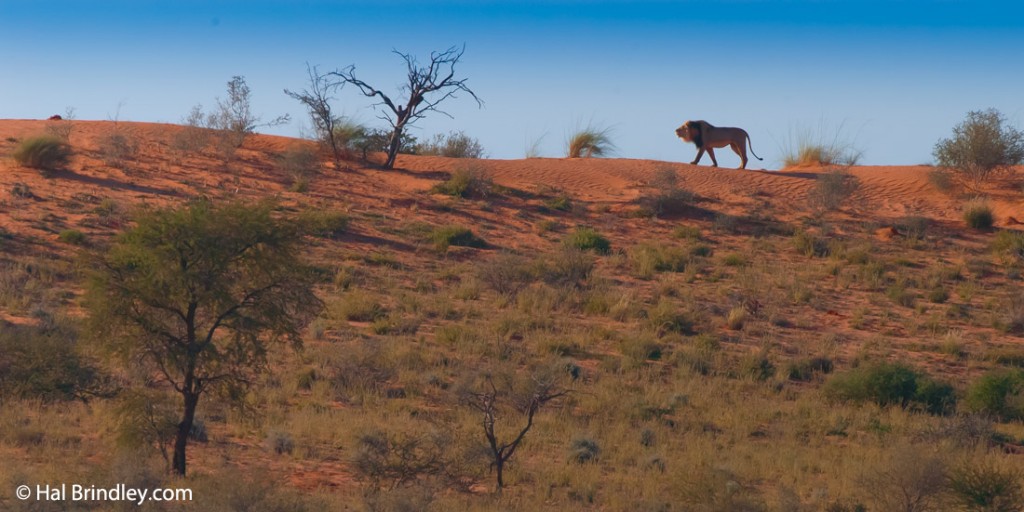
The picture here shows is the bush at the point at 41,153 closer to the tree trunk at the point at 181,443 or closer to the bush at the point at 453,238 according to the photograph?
the bush at the point at 453,238

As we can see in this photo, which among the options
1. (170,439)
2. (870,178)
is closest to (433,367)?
(170,439)

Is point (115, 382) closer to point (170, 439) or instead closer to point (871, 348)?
point (170, 439)

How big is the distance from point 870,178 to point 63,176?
77.7 ft

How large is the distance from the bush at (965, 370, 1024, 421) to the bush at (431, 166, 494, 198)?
16.2 meters

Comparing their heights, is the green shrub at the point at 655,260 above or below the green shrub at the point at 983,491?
above

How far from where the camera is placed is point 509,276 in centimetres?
2158

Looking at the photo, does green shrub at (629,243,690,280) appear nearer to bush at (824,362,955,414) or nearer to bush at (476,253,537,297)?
bush at (476,253,537,297)

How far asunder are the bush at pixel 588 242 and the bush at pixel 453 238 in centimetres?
210

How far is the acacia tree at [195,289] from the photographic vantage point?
10.7 meters

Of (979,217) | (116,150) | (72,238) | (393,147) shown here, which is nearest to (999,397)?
(979,217)

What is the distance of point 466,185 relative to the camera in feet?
95.8

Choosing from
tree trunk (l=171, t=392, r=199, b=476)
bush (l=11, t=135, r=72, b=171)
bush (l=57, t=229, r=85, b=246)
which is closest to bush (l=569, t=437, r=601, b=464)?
tree trunk (l=171, t=392, r=199, b=476)

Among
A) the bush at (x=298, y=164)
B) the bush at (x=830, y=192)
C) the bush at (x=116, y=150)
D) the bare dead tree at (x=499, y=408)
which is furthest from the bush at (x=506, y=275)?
the bush at (x=116, y=150)

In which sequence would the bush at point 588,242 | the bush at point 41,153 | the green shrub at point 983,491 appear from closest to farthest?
1. the green shrub at point 983,491
2. the bush at point 588,242
3. the bush at point 41,153
